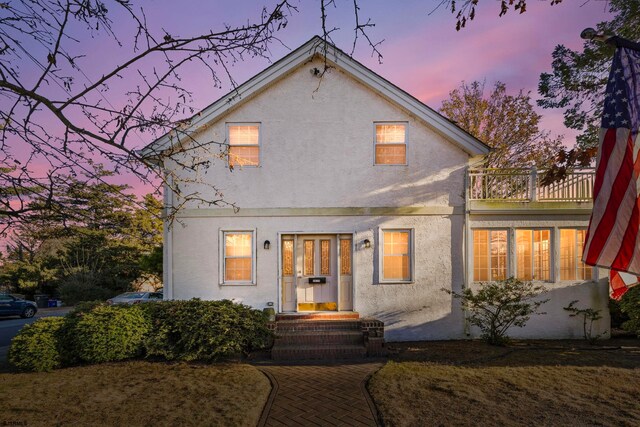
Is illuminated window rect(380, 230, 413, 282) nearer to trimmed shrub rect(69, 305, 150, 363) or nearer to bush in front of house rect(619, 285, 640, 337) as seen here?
bush in front of house rect(619, 285, 640, 337)

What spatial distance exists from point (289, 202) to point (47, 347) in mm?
6784

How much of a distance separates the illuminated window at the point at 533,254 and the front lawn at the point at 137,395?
862 cm

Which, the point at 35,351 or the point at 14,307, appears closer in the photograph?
the point at 35,351

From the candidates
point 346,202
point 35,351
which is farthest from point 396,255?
point 35,351

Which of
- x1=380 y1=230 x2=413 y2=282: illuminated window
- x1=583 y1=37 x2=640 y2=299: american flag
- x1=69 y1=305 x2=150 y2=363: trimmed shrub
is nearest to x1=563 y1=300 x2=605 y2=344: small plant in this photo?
x1=380 y1=230 x2=413 y2=282: illuminated window

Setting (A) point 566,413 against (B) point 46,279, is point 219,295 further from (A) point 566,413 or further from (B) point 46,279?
(B) point 46,279

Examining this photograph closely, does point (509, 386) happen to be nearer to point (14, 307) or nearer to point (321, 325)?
point (321, 325)

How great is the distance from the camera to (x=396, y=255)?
11.0 meters

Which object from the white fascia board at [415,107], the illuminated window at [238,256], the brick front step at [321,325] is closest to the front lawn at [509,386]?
the brick front step at [321,325]

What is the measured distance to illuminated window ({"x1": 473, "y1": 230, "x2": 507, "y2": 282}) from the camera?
36.5ft

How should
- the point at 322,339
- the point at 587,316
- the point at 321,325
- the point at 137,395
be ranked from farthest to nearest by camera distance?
the point at 587,316
the point at 321,325
the point at 322,339
the point at 137,395

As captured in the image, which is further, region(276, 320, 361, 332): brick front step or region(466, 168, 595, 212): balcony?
region(466, 168, 595, 212): balcony

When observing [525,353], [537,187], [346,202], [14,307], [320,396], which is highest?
[537,187]

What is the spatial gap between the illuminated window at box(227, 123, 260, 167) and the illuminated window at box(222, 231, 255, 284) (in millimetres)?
2283
